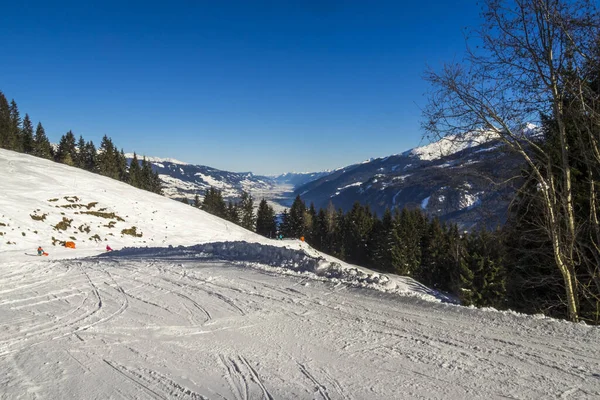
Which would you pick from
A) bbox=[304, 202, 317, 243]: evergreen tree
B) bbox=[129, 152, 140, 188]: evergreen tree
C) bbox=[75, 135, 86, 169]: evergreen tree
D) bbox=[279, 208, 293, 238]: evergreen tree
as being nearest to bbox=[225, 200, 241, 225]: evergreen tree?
bbox=[279, 208, 293, 238]: evergreen tree

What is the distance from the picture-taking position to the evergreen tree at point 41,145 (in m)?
74.9

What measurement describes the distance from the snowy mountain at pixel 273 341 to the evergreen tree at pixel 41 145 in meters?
82.0

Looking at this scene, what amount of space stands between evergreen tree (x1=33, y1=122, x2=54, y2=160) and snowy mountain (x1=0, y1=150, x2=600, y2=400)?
81957 millimetres

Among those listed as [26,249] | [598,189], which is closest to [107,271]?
[598,189]

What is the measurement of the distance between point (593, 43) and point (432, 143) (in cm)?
263

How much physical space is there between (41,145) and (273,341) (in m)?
91.9

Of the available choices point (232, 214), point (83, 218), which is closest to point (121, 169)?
point (232, 214)

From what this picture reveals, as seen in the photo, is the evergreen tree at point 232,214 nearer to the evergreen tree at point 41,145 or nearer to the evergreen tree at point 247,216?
the evergreen tree at point 247,216

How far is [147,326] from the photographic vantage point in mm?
6145

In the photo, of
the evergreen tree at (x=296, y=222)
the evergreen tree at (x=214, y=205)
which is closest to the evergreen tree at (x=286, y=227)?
the evergreen tree at (x=296, y=222)

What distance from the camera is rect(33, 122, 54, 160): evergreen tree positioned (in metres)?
74.9

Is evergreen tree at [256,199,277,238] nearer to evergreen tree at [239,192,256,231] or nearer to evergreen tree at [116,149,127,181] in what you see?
evergreen tree at [239,192,256,231]

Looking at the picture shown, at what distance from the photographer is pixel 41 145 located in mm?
75375

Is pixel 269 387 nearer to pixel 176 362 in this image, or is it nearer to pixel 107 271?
pixel 176 362
